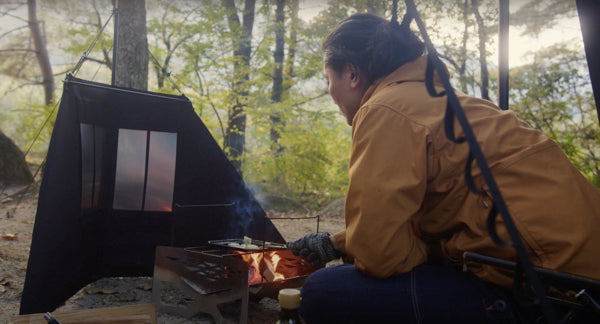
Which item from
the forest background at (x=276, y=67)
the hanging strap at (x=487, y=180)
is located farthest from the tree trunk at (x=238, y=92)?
the hanging strap at (x=487, y=180)

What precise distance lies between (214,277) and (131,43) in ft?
12.3

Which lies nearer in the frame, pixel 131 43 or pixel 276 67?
pixel 131 43

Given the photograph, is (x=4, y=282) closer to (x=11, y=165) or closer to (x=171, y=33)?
(x=11, y=165)

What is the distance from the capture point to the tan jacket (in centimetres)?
121

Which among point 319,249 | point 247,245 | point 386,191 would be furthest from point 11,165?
point 386,191

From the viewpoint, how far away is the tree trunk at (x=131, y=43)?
489cm

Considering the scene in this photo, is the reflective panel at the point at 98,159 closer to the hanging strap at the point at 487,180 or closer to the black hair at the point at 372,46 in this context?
the black hair at the point at 372,46

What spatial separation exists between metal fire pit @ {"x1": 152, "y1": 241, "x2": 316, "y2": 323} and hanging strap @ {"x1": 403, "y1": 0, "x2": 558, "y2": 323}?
4.14 feet

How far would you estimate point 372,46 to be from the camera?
5.44ft

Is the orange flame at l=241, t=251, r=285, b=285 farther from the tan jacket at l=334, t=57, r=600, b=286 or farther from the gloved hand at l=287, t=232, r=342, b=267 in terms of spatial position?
the tan jacket at l=334, t=57, r=600, b=286

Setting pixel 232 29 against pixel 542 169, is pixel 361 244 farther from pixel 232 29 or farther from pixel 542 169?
pixel 232 29

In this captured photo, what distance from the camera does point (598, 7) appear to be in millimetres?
1289

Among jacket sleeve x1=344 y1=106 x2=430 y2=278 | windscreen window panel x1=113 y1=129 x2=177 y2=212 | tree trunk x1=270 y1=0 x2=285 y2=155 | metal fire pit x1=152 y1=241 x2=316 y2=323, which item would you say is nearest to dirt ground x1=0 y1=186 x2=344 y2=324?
metal fire pit x1=152 y1=241 x2=316 y2=323

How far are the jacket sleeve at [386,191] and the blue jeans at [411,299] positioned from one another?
57 mm
